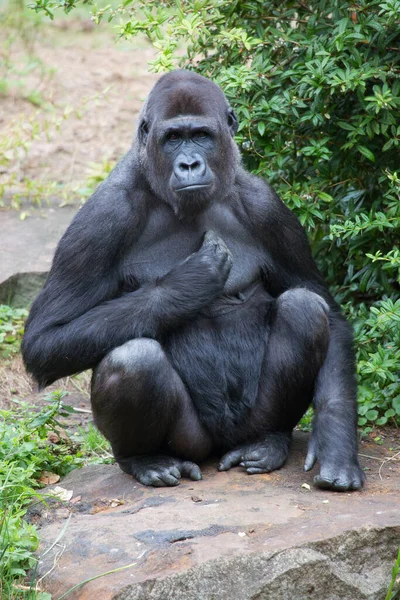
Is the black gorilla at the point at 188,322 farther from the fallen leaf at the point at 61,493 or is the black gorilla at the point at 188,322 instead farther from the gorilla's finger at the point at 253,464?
the fallen leaf at the point at 61,493

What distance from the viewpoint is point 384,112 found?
5.07m

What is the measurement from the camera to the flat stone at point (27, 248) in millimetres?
6812

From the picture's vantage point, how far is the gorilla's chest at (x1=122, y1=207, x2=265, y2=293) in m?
4.59

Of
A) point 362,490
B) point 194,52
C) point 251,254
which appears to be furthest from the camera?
point 194,52

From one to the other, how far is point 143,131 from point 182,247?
0.60 metres

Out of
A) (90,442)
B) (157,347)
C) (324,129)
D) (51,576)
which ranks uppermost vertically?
(324,129)

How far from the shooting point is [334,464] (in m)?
4.30

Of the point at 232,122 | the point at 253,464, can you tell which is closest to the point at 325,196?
the point at 232,122

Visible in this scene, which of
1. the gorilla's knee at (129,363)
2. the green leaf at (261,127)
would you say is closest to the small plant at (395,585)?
the gorilla's knee at (129,363)

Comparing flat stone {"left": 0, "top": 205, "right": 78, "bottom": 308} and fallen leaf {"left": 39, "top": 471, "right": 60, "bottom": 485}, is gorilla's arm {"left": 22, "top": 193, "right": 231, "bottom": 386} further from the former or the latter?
flat stone {"left": 0, "top": 205, "right": 78, "bottom": 308}

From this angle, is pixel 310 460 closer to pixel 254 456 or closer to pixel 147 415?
pixel 254 456

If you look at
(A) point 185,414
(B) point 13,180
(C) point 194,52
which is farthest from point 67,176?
(A) point 185,414

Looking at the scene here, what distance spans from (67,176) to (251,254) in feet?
13.8

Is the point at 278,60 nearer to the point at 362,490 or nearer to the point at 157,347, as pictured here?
the point at 157,347
